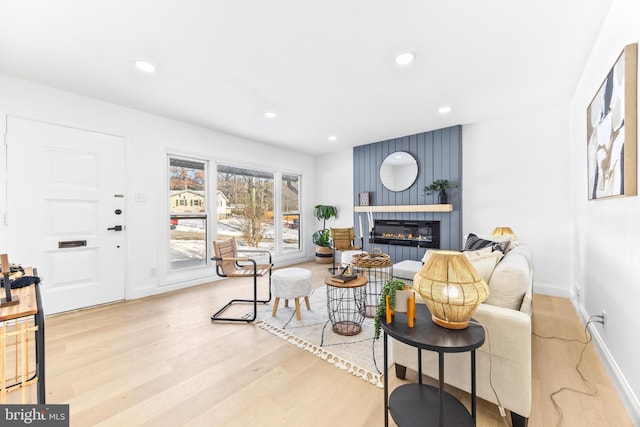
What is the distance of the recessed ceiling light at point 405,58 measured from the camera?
2.19m

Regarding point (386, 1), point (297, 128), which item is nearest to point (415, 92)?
point (386, 1)

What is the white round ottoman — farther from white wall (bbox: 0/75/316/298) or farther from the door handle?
the door handle

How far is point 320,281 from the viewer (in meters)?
4.14

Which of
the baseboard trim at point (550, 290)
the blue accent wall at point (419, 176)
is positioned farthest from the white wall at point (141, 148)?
the baseboard trim at point (550, 290)

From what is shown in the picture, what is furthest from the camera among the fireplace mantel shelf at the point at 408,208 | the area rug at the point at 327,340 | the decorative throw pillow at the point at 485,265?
the fireplace mantel shelf at the point at 408,208

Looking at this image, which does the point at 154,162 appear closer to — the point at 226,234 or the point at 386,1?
the point at 226,234

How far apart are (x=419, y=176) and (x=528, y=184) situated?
145 centimetres

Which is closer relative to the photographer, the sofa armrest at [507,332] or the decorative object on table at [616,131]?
the sofa armrest at [507,332]

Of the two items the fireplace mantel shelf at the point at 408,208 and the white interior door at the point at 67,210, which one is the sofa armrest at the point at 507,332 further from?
the white interior door at the point at 67,210

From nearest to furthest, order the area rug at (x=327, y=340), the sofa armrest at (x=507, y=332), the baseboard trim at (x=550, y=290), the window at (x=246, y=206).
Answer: the sofa armrest at (x=507, y=332), the area rug at (x=327, y=340), the baseboard trim at (x=550, y=290), the window at (x=246, y=206)

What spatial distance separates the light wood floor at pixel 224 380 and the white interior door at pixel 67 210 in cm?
48

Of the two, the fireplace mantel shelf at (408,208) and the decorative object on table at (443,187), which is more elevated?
the decorative object on table at (443,187)

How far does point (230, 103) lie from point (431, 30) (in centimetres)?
224

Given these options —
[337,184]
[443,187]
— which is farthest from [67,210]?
[443,187]
